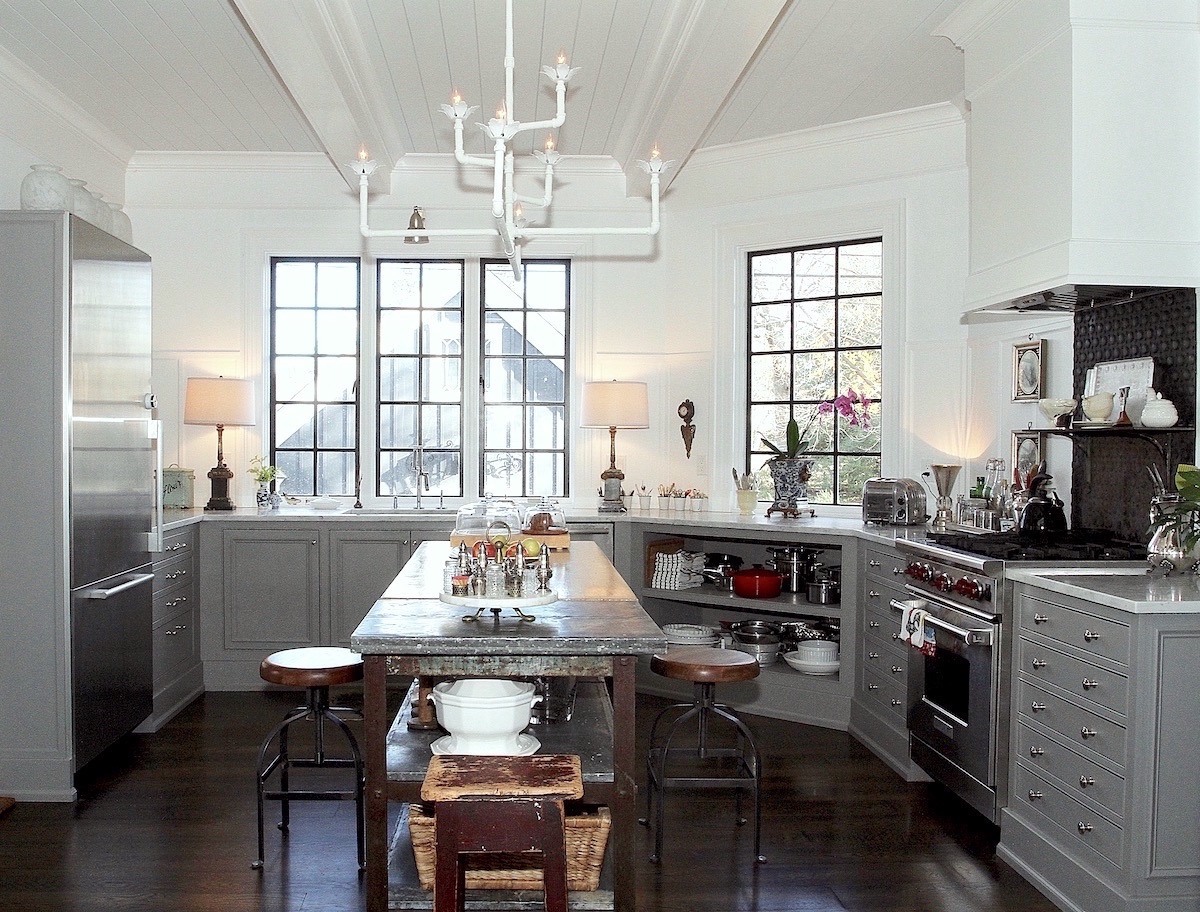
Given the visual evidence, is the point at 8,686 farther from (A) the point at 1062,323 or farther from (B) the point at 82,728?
(A) the point at 1062,323

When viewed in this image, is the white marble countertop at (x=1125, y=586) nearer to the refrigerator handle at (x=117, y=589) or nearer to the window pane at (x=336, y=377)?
the refrigerator handle at (x=117, y=589)

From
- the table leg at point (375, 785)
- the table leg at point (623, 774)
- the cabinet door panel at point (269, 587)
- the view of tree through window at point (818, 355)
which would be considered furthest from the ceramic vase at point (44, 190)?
the view of tree through window at point (818, 355)

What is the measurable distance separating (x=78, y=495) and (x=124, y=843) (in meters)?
1.39

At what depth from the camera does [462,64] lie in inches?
201

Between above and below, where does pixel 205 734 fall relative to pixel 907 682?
below

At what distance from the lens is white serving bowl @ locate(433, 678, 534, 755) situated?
9.66ft

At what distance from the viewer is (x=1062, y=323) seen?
477cm

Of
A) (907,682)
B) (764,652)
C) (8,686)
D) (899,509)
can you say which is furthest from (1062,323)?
(8,686)

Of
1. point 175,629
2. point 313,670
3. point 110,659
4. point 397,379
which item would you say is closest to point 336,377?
point 397,379

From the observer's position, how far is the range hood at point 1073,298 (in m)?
3.92

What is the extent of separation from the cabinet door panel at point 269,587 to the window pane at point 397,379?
3.90ft

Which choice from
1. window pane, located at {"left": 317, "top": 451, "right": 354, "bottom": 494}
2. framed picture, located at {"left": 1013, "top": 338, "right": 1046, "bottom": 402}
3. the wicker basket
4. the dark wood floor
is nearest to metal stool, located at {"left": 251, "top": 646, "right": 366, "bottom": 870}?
the dark wood floor

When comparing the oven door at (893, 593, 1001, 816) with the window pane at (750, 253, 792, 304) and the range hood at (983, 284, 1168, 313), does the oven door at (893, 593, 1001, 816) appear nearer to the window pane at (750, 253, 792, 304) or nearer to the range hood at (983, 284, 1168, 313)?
the range hood at (983, 284, 1168, 313)

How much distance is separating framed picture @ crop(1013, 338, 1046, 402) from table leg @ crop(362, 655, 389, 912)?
11.2 feet
